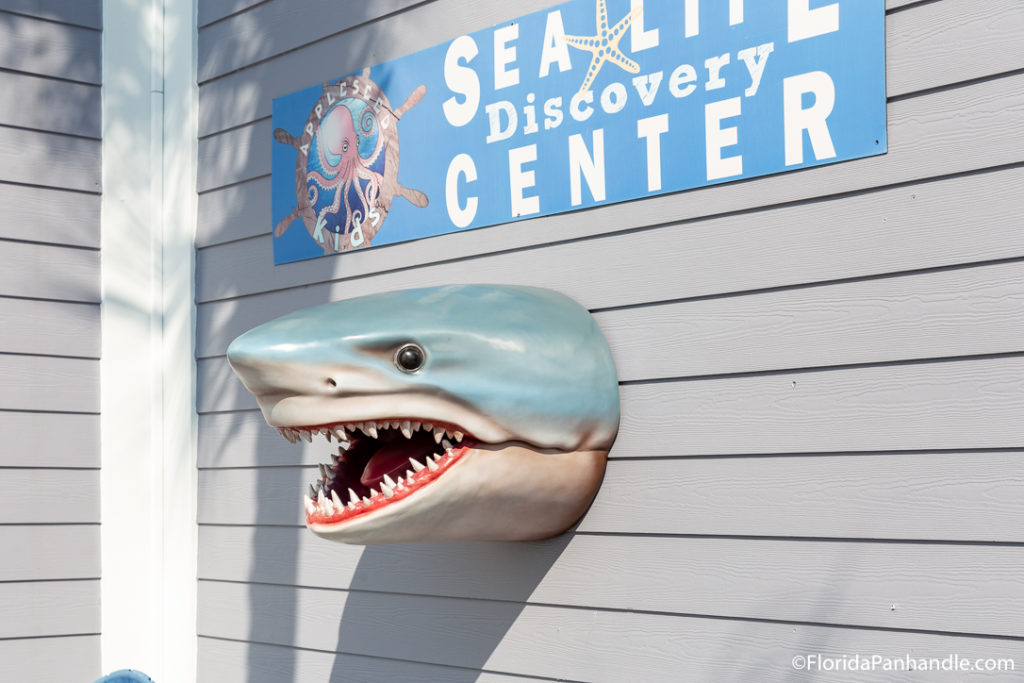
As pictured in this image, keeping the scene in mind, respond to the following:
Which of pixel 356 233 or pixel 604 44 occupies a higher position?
pixel 604 44

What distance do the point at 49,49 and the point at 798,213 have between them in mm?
2691

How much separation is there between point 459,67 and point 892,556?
166 centimetres

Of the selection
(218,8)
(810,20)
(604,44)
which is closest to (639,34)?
(604,44)

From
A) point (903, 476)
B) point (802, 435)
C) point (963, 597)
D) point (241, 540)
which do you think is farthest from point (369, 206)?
point (963, 597)

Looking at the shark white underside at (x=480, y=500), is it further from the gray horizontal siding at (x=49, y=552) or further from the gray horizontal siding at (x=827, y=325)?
the gray horizontal siding at (x=49, y=552)

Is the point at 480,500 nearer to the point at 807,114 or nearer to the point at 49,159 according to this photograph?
the point at 807,114

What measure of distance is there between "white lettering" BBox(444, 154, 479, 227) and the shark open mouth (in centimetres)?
66

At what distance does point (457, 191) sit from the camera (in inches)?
115

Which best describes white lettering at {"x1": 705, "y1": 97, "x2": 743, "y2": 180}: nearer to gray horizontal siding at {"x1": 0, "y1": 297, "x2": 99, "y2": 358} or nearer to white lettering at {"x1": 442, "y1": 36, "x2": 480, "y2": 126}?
white lettering at {"x1": 442, "y1": 36, "x2": 480, "y2": 126}

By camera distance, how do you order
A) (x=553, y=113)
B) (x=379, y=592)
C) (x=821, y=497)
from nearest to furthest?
(x=821, y=497), (x=553, y=113), (x=379, y=592)

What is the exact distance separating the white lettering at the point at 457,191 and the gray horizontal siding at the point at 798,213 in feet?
0.15

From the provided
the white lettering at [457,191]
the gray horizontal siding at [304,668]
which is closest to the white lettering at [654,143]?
the white lettering at [457,191]

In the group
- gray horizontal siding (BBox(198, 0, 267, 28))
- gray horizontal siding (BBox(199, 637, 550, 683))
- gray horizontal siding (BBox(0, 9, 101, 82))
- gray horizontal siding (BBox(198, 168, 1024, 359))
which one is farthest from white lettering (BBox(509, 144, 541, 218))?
gray horizontal siding (BBox(0, 9, 101, 82))

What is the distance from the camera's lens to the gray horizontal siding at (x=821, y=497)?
6.69 feet
